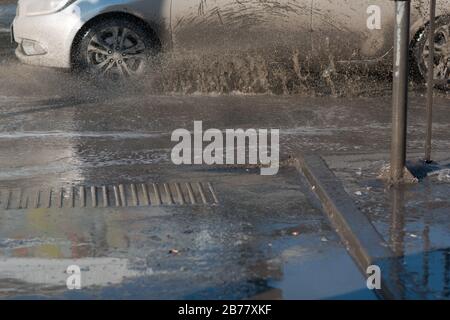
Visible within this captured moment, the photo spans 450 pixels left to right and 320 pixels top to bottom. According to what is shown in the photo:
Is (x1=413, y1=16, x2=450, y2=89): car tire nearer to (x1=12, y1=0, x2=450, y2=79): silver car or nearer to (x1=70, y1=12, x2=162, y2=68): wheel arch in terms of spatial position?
(x1=12, y1=0, x2=450, y2=79): silver car

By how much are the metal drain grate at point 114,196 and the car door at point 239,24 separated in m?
3.82

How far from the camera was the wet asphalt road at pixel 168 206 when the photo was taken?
531 cm

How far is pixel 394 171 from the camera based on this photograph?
696 cm

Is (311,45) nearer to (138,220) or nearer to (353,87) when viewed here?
(353,87)

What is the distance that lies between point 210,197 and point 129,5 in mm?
4465

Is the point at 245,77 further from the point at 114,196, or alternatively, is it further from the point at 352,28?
the point at 114,196

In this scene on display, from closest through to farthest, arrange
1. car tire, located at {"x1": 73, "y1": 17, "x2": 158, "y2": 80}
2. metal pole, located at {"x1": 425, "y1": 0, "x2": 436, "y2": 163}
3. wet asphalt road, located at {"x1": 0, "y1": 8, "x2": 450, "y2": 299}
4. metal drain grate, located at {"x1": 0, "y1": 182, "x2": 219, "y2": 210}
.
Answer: wet asphalt road, located at {"x1": 0, "y1": 8, "x2": 450, "y2": 299} < metal drain grate, located at {"x1": 0, "y1": 182, "x2": 219, "y2": 210} < metal pole, located at {"x1": 425, "y1": 0, "x2": 436, "y2": 163} < car tire, located at {"x1": 73, "y1": 17, "x2": 158, "y2": 80}

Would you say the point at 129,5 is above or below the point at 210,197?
above

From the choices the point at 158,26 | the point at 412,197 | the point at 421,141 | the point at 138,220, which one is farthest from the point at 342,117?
the point at 138,220

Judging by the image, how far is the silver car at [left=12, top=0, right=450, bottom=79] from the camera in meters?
10.7

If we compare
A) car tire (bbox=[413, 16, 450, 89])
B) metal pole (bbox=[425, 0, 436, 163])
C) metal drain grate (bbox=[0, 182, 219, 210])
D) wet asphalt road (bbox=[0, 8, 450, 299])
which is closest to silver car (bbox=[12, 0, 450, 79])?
car tire (bbox=[413, 16, 450, 89])

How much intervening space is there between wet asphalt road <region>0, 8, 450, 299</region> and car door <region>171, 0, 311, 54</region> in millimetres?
587

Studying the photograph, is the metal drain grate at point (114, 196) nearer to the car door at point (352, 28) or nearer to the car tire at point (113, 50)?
the car tire at point (113, 50)

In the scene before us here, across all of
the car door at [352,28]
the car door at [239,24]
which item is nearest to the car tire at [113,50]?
the car door at [239,24]
